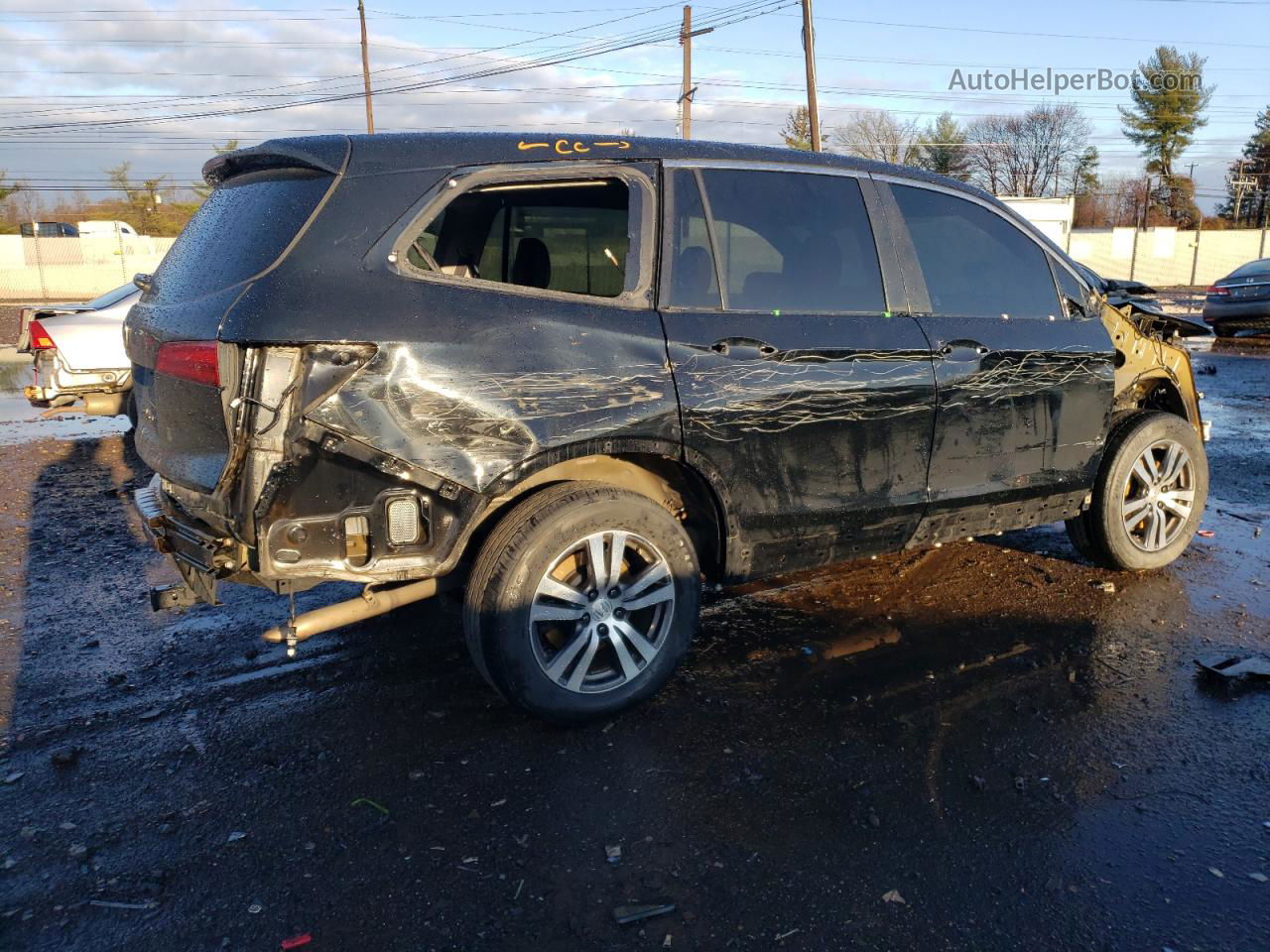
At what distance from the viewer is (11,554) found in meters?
5.80

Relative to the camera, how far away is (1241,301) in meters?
17.4

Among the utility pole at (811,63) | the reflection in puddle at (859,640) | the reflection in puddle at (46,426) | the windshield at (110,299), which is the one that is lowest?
the reflection in puddle at (46,426)

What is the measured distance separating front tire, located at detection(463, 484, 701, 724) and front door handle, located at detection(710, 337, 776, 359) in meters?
0.63

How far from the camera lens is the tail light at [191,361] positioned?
3.03 m

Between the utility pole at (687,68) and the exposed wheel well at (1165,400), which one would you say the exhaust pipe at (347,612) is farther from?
the utility pole at (687,68)

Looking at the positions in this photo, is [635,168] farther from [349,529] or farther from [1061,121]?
[1061,121]

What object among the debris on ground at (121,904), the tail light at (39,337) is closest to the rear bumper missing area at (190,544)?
the debris on ground at (121,904)

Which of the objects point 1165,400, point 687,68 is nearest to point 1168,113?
point 687,68

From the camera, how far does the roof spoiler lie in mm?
3230

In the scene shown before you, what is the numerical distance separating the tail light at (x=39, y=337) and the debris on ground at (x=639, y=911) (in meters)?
8.51

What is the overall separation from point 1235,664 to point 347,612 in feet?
11.7

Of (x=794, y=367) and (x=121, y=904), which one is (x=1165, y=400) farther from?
(x=121, y=904)

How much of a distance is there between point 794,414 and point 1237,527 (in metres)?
4.03

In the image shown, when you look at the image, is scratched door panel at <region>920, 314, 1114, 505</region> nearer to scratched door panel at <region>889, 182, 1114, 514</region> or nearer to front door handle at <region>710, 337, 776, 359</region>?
scratched door panel at <region>889, 182, 1114, 514</region>
